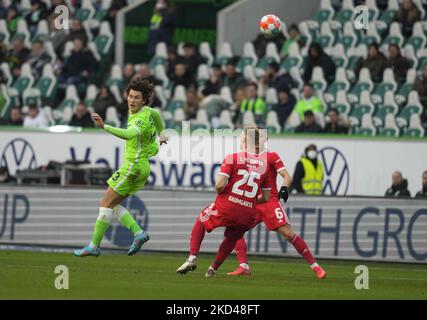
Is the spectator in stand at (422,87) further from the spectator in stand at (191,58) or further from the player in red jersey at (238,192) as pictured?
the player in red jersey at (238,192)

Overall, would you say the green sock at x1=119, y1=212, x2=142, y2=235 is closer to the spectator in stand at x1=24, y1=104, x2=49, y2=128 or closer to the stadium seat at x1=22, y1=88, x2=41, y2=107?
the spectator in stand at x1=24, y1=104, x2=49, y2=128

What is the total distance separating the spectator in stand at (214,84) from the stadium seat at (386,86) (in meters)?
3.14

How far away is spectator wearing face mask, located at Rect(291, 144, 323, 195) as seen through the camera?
71.3 feet

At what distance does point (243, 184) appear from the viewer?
14.7m

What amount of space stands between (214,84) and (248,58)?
1544mm

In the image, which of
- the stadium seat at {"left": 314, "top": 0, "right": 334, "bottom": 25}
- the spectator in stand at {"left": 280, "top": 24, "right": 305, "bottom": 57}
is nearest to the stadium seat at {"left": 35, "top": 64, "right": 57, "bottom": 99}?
the spectator in stand at {"left": 280, "top": 24, "right": 305, "bottom": 57}

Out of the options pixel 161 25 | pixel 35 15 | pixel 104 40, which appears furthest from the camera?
pixel 35 15

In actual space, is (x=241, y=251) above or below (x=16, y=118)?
below

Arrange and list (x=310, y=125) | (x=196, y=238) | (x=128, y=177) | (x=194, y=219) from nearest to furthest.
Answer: (x=196, y=238)
(x=128, y=177)
(x=194, y=219)
(x=310, y=125)

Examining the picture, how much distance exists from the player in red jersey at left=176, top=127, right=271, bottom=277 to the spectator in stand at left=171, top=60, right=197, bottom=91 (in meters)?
11.9

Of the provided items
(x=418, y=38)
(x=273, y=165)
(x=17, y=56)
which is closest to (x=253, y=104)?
(x=418, y=38)

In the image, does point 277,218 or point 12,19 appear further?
point 12,19

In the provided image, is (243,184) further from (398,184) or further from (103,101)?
(103,101)

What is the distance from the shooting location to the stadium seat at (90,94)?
26719 mm
